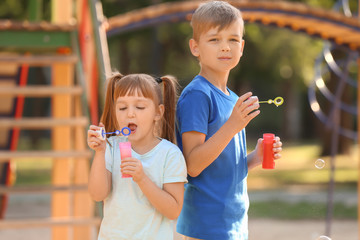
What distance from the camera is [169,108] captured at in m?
2.37

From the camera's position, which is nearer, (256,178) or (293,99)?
(256,178)

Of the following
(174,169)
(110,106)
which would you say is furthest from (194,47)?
(174,169)

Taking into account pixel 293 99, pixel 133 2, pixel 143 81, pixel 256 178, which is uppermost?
pixel 293 99

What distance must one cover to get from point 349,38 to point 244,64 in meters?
12.8

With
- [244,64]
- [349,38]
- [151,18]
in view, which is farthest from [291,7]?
[244,64]

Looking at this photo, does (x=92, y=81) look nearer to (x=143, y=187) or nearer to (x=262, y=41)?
(x=143, y=187)

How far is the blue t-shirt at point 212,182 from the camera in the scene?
2.26 metres

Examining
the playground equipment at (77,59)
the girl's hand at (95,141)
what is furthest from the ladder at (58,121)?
the girl's hand at (95,141)

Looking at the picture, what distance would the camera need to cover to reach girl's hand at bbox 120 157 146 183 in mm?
2053

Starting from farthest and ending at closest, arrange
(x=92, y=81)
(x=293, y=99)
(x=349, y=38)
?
(x=293, y=99), (x=349, y=38), (x=92, y=81)

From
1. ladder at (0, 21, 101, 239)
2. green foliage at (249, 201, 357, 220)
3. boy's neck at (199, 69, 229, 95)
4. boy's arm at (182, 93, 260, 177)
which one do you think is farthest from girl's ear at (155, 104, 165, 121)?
green foliage at (249, 201, 357, 220)

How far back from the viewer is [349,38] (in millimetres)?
5918

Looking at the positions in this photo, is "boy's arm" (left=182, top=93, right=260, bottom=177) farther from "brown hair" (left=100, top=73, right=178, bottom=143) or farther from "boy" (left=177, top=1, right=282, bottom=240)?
"brown hair" (left=100, top=73, right=178, bottom=143)

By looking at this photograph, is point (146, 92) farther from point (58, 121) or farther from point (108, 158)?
point (58, 121)
